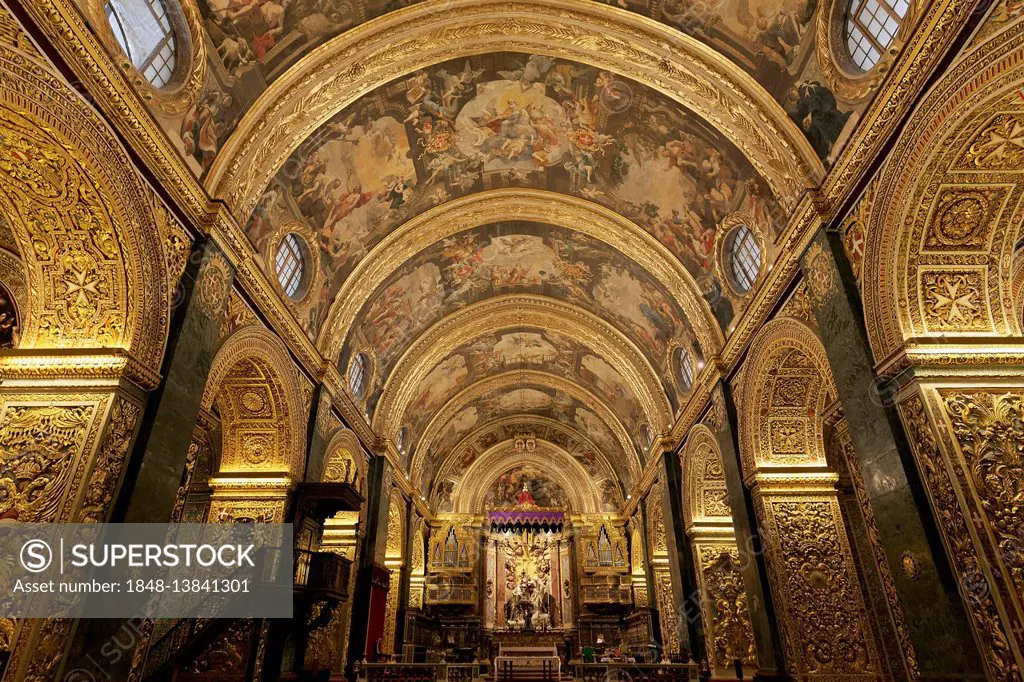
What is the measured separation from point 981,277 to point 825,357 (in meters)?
2.19

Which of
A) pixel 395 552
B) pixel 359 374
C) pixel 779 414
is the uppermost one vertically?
pixel 359 374

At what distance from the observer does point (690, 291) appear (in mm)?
13938

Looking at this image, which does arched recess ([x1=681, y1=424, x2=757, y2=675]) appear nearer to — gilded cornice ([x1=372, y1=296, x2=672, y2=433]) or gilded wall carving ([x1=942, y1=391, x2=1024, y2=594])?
gilded cornice ([x1=372, y1=296, x2=672, y2=433])

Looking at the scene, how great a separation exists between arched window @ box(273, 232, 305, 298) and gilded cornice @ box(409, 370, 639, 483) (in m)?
11.8

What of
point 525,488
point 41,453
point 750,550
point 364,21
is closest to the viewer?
point 41,453

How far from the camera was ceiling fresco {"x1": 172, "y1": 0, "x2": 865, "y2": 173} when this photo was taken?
334 inches

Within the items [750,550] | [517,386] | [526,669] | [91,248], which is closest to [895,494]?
[750,550]

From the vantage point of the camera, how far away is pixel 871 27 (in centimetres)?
767

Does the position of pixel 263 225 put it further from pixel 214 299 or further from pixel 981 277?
pixel 981 277

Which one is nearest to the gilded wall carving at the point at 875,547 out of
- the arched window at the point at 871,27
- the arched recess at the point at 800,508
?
the arched recess at the point at 800,508

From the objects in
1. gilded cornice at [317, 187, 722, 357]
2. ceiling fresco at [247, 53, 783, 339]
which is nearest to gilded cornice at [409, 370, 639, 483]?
gilded cornice at [317, 187, 722, 357]

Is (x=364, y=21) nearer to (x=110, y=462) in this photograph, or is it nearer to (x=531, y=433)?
(x=110, y=462)

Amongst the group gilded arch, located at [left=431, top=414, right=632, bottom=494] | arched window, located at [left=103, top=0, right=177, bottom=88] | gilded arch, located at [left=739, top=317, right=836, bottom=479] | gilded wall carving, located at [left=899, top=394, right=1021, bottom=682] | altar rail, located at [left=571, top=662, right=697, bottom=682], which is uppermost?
gilded arch, located at [left=431, top=414, right=632, bottom=494]

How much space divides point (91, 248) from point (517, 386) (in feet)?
63.7
